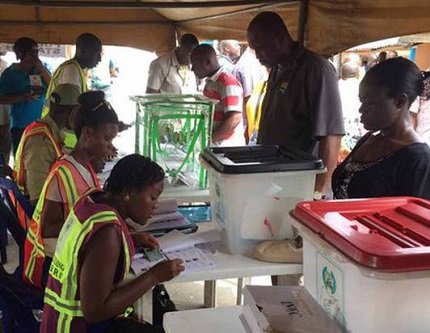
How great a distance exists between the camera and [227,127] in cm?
375

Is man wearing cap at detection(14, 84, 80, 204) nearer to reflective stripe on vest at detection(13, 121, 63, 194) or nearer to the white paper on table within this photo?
reflective stripe on vest at detection(13, 121, 63, 194)

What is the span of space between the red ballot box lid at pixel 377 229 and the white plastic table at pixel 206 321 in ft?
1.15

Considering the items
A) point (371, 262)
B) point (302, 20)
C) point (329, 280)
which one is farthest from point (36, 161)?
point (371, 262)

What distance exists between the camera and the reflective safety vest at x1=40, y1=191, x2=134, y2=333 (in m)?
1.51

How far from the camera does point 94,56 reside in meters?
4.12

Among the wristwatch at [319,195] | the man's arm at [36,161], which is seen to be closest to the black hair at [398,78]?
the wristwatch at [319,195]

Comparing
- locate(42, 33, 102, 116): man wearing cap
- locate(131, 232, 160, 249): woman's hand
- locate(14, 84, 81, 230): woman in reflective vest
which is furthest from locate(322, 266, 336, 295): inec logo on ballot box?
locate(42, 33, 102, 116): man wearing cap

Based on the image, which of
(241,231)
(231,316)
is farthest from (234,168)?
(231,316)

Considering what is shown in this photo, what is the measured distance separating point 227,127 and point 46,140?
4.83 ft

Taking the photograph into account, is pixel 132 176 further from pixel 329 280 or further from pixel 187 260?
pixel 329 280

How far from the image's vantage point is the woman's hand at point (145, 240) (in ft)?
6.26

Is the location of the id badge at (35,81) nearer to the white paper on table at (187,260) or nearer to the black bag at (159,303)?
the black bag at (159,303)

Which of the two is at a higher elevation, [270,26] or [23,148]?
[270,26]

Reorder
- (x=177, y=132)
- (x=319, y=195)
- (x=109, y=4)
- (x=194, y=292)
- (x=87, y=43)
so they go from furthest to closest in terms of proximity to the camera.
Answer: (x=87, y=43) → (x=109, y=4) → (x=194, y=292) → (x=177, y=132) → (x=319, y=195)
